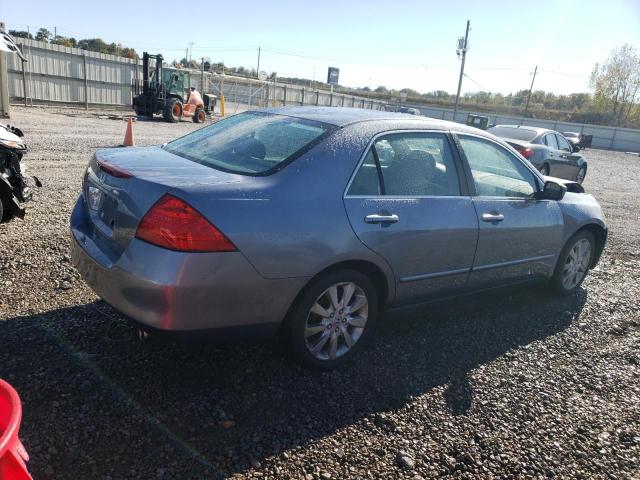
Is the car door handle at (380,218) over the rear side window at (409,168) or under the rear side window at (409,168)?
under

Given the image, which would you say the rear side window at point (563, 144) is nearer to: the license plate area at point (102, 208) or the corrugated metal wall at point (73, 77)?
the license plate area at point (102, 208)

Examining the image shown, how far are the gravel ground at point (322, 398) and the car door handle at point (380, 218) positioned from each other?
780 millimetres

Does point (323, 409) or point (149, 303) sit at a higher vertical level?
point (149, 303)

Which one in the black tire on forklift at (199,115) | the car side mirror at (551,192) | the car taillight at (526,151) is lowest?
the black tire on forklift at (199,115)

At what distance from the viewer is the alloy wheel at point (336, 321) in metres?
3.14

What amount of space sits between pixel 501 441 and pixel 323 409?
1.01 m

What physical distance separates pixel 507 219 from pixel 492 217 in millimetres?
227

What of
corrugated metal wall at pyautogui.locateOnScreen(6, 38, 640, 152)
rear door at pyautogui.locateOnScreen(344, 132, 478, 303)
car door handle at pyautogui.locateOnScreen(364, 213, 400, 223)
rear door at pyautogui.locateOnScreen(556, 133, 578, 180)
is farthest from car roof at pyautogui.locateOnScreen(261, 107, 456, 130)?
corrugated metal wall at pyautogui.locateOnScreen(6, 38, 640, 152)

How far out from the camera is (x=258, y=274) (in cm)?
272

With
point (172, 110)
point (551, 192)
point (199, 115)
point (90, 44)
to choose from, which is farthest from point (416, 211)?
point (90, 44)

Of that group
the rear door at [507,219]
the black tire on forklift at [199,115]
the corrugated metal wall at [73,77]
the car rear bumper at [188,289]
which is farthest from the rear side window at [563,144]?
the corrugated metal wall at [73,77]

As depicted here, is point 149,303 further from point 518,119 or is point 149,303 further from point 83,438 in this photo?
point 518,119

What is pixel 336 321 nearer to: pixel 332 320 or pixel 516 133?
pixel 332 320

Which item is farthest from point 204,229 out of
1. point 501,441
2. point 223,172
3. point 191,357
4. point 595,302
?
point 595,302
